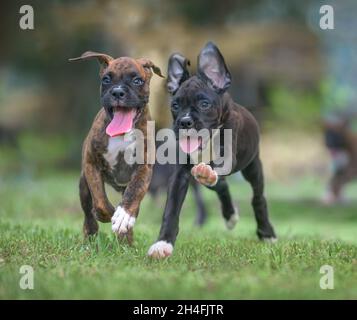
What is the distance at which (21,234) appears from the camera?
5539 mm

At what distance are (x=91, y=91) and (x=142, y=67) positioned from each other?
1150cm

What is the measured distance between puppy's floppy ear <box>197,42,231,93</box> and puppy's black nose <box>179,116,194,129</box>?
0.45 meters

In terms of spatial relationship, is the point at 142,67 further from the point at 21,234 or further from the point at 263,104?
the point at 263,104

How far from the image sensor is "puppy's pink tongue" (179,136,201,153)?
15.3ft

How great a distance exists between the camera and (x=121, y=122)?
475cm

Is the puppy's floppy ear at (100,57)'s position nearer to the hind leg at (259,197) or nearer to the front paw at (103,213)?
the front paw at (103,213)

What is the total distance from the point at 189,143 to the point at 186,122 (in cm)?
16

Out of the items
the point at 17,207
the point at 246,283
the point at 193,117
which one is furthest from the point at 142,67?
the point at 17,207

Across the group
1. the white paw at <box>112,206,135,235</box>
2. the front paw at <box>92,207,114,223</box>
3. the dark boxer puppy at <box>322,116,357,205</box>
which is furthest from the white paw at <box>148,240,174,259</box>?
the dark boxer puppy at <box>322,116,357,205</box>

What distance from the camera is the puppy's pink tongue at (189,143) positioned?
15.3 ft

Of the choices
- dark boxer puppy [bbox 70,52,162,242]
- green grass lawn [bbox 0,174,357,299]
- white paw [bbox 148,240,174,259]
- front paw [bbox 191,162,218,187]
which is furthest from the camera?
dark boxer puppy [bbox 70,52,162,242]
